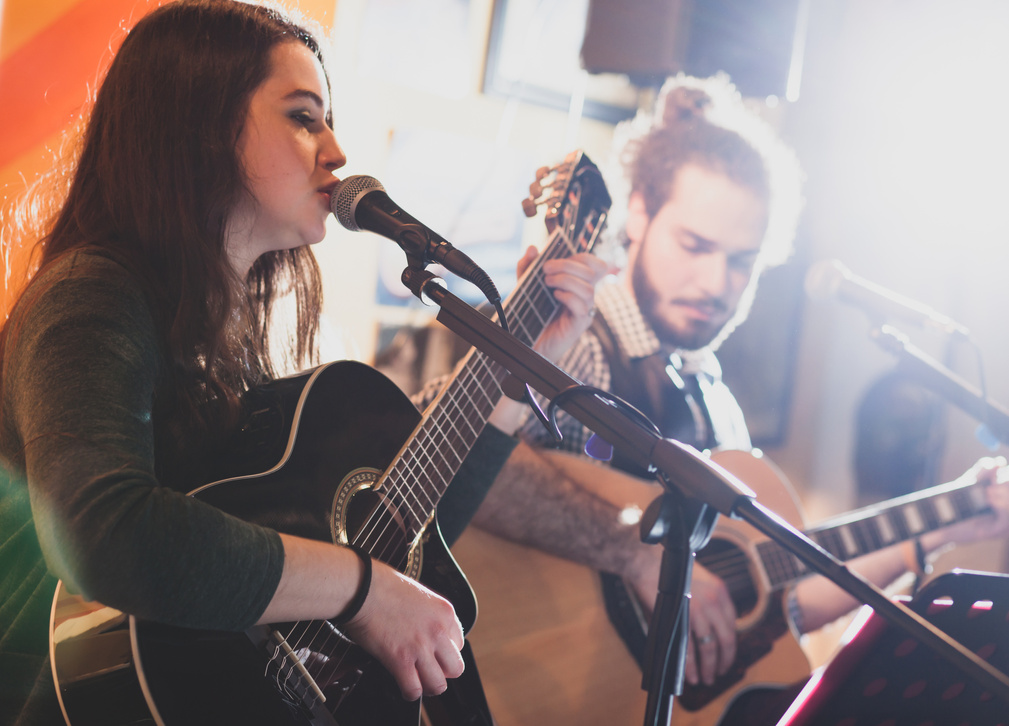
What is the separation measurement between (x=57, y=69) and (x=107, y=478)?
930 millimetres

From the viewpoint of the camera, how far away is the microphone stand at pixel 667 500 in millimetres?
801

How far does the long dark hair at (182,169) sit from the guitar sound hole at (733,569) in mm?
1216

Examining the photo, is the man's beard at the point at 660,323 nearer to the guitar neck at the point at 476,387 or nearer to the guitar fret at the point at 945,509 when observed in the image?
the guitar neck at the point at 476,387

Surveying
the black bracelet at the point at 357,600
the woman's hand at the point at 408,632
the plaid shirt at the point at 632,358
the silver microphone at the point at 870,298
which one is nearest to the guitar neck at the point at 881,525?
the plaid shirt at the point at 632,358

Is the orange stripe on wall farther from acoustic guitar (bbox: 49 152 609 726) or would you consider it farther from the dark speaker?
the dark speaker

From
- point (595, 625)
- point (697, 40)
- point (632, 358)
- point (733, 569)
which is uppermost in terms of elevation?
point (697, 40)

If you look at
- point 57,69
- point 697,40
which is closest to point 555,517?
point 57,69

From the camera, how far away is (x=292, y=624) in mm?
835

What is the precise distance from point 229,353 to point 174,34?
44 cm

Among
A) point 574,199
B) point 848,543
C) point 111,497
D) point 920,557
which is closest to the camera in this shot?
point 111,497

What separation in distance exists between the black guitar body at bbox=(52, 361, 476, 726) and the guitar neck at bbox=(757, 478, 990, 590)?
3.25 ft

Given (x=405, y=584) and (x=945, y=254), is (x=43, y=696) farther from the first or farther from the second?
(x=945, y=254)

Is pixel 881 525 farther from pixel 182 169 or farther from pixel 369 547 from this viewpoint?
pixel 182 169

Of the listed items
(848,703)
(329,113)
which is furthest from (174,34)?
(848,703)
